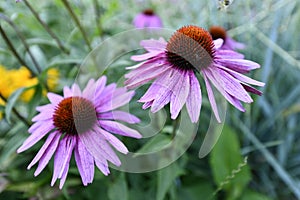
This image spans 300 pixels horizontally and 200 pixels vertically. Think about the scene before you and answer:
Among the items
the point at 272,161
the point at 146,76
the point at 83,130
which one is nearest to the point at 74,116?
the point at 83,130

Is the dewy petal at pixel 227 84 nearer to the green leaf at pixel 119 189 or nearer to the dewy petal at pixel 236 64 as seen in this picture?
the dewy petal at pixel 236 64

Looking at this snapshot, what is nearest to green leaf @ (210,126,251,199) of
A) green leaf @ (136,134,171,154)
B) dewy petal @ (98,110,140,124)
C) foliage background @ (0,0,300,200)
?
foliage background @ (0,0,300,200)

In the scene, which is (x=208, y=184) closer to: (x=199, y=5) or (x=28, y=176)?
(x=28, y=176)

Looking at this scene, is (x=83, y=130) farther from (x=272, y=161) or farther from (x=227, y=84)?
(x=272, y=161)

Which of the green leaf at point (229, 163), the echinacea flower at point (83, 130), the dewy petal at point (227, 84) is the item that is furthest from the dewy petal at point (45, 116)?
the green leaf at point (229, 163)

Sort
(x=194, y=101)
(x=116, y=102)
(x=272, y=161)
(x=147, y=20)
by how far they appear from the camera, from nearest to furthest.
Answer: (x=194, y=101) → (x=116, y=102) → (x=272, y=161) → (x=147, y=20)
